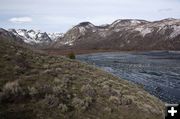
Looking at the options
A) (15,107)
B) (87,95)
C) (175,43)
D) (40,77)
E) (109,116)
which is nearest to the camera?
(15,107)

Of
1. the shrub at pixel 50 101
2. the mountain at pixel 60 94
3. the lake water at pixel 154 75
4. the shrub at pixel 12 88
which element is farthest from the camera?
the lake water at pixel 154 75

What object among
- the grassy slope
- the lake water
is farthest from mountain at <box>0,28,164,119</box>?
the lake water

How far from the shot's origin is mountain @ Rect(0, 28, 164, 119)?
14.2 metres

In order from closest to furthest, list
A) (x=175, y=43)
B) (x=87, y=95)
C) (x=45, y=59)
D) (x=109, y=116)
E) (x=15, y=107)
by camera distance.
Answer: (x=15, y=107) < (x=109, y=116) < (x=87, y=95) < (x=45, y=59) < (x=175, y=43)

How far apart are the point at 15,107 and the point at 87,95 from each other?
400 cm

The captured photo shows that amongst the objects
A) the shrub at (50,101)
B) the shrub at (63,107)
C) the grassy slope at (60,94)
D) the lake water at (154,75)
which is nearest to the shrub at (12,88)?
the grassy slope at (60,94)

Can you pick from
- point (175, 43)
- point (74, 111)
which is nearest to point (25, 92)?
point (74, 111)

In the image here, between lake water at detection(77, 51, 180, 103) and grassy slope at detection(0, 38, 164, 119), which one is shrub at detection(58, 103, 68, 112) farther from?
lake water at detection(77, 51, 180, 103)

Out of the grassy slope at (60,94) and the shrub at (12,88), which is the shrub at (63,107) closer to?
the grassy slope at (60,94)

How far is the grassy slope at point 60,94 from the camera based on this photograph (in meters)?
14.2

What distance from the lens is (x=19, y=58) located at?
2047 cm

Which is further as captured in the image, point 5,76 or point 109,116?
point 5,76

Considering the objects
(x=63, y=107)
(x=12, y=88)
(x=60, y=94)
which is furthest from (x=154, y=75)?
(x=12, y=88)

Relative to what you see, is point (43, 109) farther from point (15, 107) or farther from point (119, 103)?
point (119, 103)
